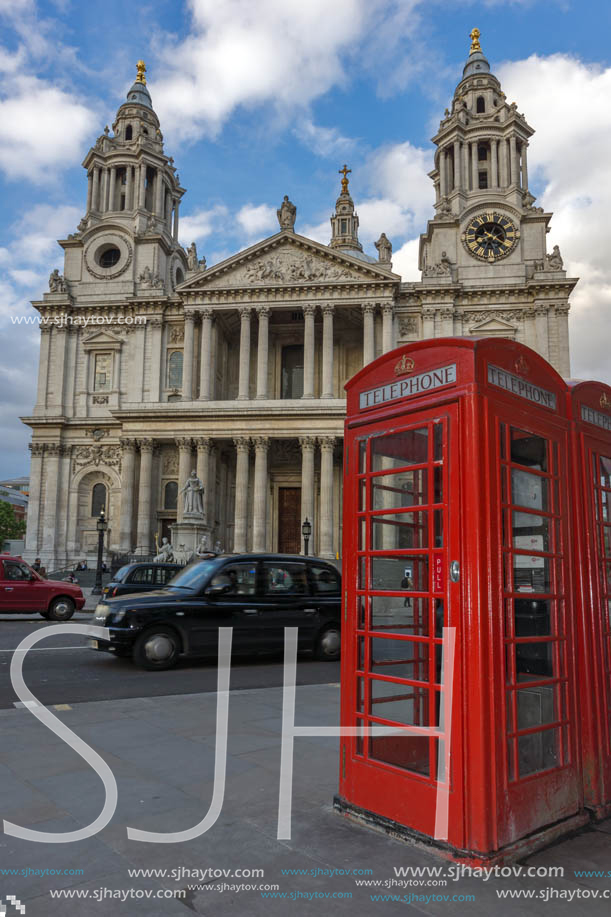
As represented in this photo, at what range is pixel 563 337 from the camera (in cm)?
3950

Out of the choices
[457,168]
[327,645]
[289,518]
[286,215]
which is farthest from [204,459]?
[327,645]

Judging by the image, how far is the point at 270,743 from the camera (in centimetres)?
620

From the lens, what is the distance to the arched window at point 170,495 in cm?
4162

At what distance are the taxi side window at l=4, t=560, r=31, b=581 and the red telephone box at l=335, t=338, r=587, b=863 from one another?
16074mm

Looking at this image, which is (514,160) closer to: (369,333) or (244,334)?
(369,333)

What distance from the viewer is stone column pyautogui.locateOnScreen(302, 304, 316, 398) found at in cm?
3984

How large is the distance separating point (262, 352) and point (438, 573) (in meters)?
37.6

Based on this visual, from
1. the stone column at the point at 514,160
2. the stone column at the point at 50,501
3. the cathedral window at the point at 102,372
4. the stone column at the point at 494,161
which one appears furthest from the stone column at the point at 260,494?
the stone column at the point at 514,160

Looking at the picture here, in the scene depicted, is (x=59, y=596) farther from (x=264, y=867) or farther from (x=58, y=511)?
(x=58, y=511)

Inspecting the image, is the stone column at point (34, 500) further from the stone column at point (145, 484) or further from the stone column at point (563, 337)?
the stone column at point (563, 337)

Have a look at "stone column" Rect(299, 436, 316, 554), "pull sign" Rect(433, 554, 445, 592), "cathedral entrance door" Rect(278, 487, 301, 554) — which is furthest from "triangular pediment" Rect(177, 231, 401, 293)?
"pull sign" Rect(433, 554, 445, 592)

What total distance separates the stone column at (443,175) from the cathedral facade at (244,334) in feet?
0.29

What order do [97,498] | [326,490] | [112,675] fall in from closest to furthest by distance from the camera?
[112,675] → [326,490] → [97,498]

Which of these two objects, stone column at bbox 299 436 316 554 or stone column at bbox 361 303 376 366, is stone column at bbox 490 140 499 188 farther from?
stone column at bbox 299 436 316 554
